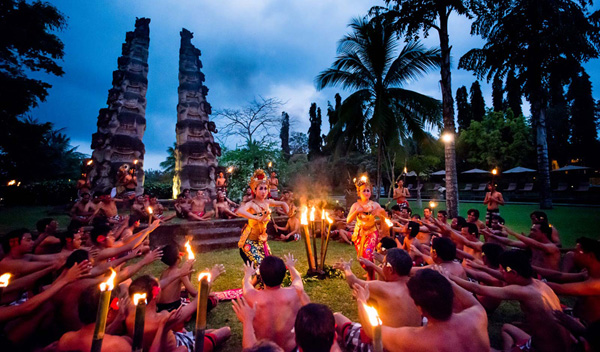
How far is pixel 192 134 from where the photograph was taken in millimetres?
17203

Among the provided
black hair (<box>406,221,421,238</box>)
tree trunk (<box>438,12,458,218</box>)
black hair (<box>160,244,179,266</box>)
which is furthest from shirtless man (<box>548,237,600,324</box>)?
tree trunk (<box>438,12,458,218</box>)

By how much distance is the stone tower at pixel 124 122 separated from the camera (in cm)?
1433

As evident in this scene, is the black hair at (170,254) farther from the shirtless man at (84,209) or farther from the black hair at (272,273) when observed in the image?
the shirtless man at (84,209)

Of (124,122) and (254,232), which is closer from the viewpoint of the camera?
(254,232)

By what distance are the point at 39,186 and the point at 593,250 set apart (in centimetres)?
2270

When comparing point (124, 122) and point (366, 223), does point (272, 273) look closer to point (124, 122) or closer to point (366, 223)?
point (366, 223)

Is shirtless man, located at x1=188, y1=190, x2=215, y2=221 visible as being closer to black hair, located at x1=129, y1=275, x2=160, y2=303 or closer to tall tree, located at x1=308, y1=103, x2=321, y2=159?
black hair, located at x1=129, y1=275, x2=160, y2=303

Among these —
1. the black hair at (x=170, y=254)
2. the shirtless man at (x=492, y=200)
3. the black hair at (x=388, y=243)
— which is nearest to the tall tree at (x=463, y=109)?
the shirtless man at (x=492, y=200)

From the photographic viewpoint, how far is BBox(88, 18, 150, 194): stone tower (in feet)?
47.0

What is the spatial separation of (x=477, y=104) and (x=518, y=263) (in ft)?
151

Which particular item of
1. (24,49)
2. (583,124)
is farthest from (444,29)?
(583,124)

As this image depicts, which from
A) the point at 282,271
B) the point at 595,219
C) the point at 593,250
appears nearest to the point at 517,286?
the point at 593,250

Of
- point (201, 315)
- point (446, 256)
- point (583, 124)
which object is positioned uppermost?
point (583, 124)

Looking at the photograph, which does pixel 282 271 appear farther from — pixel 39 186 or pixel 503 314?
pixel 39 186
